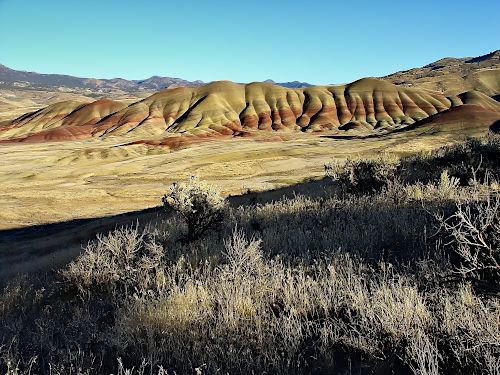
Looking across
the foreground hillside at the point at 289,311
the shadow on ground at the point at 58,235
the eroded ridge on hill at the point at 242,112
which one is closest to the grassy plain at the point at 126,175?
the shadow on ground at the point at 58,235

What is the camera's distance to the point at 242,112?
12319cm

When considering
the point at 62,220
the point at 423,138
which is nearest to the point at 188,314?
the point at 62,220

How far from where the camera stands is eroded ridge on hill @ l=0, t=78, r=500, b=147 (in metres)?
106

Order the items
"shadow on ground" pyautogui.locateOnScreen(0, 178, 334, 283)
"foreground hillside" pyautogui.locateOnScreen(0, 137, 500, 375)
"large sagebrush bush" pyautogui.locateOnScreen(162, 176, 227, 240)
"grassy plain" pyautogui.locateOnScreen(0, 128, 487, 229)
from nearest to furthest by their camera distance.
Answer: "foreground hillside" pyautogui.locateOnScreen(0, 137, 500, 375) < "large sagebrush bush" pyautogui.locateOnScreen(162, 176, 227, 240) < "shadow on ground" pyautogui.locateOnScreen(0, 178, 334, 283) < "grassy plain" pyautogui.locateOnScreen(0, 128, 487, 229)

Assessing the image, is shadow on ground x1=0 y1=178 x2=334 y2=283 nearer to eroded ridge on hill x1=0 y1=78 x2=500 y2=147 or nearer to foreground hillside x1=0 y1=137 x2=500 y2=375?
foreground hillside x1=0 y1=137 x2=500 y2=375

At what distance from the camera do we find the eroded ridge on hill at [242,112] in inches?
4173

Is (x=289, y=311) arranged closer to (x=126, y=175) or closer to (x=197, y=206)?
(x=197, y=206)

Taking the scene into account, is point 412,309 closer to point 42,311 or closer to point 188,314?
point 188,314

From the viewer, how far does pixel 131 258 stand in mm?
6113

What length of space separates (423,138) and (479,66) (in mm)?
190803

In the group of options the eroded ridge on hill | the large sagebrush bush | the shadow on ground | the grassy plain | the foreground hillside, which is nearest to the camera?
the foreground hillside

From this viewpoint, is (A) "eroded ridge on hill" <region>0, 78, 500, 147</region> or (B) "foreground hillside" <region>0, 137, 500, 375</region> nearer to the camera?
(B) "foreground hillside" <region>0, 137, 500, 375</region>

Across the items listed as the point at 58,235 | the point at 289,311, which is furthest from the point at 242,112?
the point at 289,311

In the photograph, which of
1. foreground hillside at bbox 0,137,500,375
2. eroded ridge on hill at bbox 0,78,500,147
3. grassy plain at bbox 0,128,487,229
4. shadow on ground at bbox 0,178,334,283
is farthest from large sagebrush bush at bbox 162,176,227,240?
eroded ridge on hill at bbox 0,78,500,147
